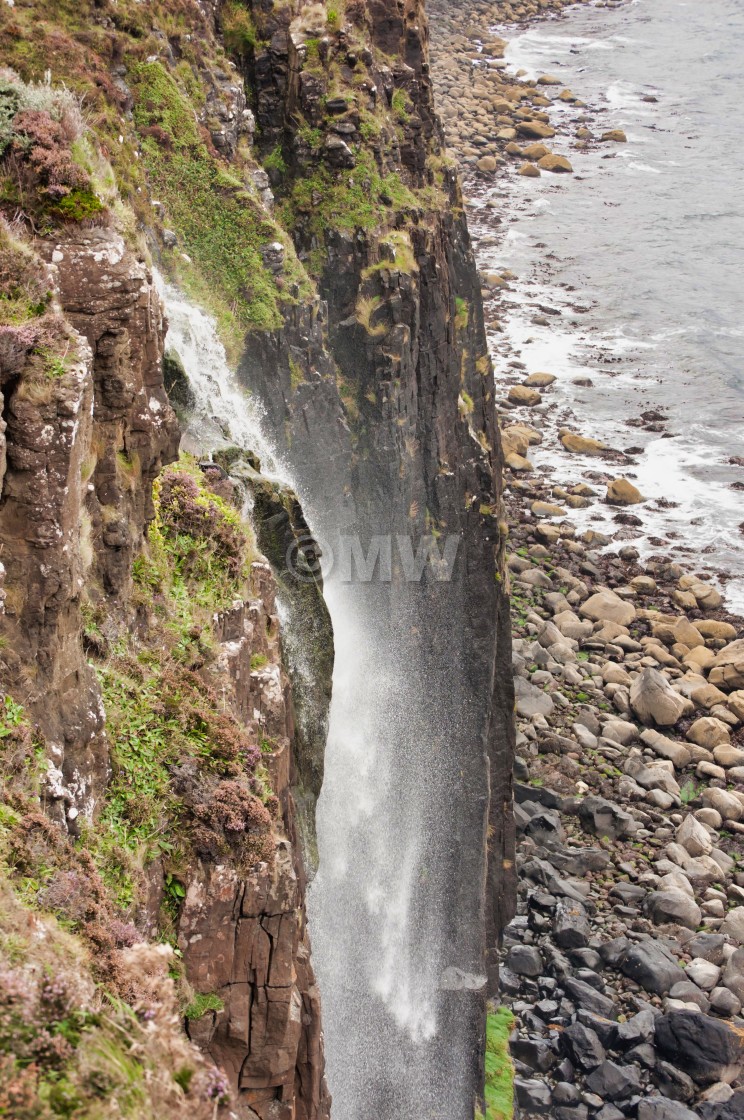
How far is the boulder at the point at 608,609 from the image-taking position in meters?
52.9

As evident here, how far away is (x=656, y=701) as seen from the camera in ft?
155

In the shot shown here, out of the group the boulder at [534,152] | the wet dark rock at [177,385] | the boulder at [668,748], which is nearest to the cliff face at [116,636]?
the wet dark rock at [177,385]

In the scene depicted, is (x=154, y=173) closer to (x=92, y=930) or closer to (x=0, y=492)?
(x=0, y=492)

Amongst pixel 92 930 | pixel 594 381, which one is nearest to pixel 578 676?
pixel 594 381

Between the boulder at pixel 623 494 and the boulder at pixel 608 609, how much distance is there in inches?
372

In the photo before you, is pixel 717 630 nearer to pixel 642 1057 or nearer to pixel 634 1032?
pixel 634 1032

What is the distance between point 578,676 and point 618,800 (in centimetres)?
740

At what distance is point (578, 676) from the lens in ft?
163

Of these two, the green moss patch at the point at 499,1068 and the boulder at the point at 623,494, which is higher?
the boulder at the point at 623,494

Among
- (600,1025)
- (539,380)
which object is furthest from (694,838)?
(539,380)

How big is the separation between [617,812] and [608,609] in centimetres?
1316

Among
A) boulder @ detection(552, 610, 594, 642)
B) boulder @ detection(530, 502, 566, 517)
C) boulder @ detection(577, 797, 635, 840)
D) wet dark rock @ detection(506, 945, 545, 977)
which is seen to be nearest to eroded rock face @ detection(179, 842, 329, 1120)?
wet dark rock @ detection(506, 945, 545, 977)

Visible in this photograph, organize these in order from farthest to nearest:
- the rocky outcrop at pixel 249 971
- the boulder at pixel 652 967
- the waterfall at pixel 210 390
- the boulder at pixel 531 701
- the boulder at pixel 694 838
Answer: the boulder at pixel 531 701 → the boulder at pixel 694 838 → the boulder at pixel 652 967 → the waterfall at pixel 210 390 → the rocky outcrop at pixel 249 971

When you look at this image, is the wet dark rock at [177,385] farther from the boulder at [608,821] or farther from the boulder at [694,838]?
the boulder at [694,838]
